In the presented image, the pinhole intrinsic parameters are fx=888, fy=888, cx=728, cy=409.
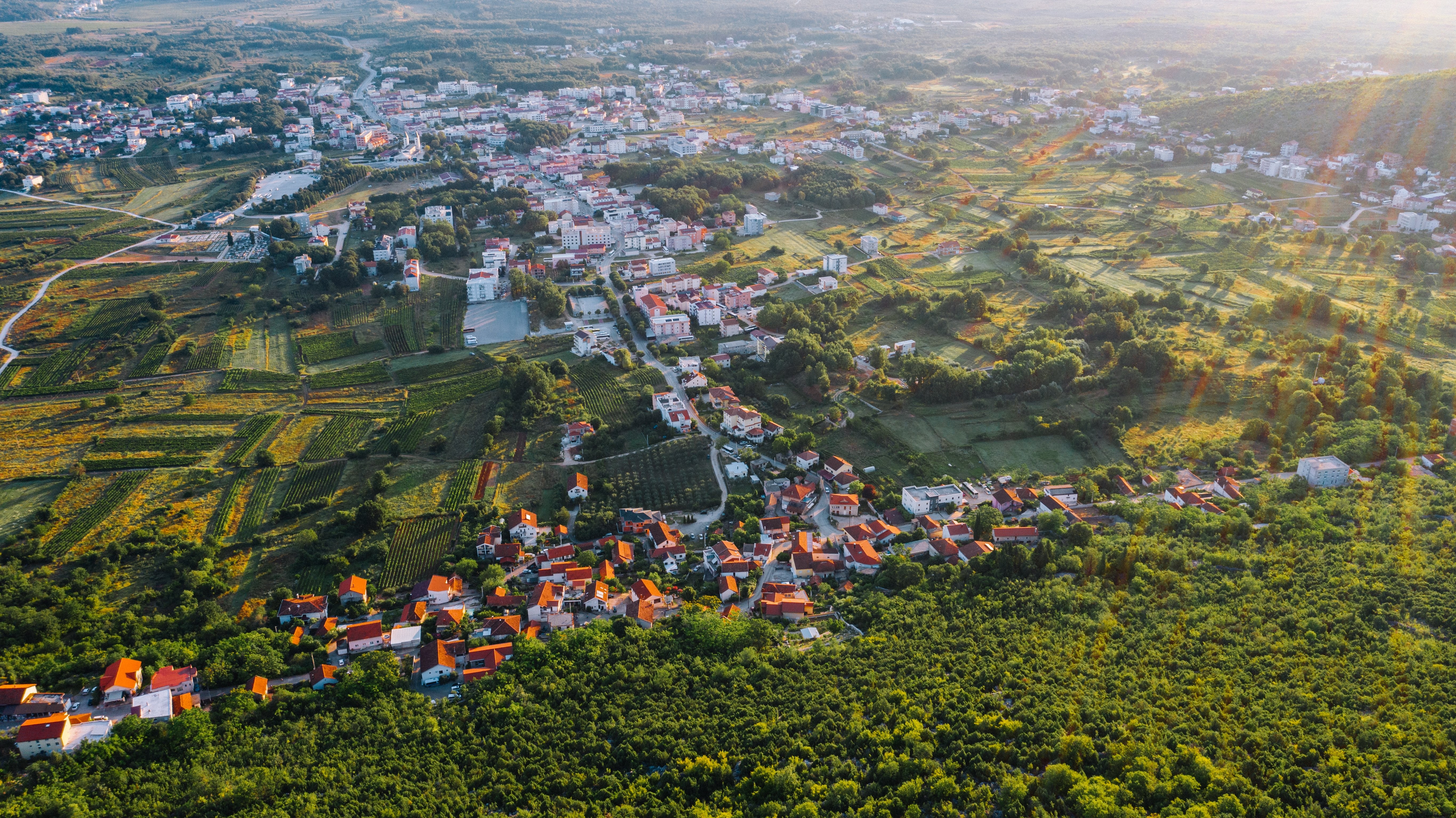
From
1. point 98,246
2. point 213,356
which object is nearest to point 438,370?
point 213,356

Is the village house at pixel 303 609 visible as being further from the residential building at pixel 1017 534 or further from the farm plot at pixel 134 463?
the residential building at pixel 1017 534

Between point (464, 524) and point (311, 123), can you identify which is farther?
point (311, 123)

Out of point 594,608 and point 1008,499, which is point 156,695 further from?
point 1008,499

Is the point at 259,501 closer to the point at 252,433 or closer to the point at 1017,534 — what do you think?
the point at 252,433

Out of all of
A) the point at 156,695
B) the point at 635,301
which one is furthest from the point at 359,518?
the point at 635,301

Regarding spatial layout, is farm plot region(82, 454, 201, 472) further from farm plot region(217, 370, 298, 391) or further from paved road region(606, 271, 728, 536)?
paved road region(606, 271, 728, 536)

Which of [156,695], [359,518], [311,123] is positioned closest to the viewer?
[156,695]

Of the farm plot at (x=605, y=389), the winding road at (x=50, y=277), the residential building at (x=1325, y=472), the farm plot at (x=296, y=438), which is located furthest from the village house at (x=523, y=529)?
the winding road at (x=50, y=277)

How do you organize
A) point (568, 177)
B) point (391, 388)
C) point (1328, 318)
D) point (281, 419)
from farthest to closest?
point (568, 177) → point (1328, 318) → point (391, 388) → point (281, 419)
